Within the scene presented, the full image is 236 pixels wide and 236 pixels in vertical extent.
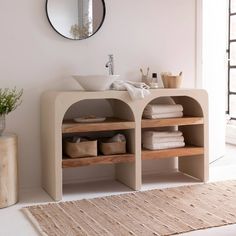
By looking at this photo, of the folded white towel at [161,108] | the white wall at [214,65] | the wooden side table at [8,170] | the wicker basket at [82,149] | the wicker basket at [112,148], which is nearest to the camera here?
the wooden side table at [8,170]

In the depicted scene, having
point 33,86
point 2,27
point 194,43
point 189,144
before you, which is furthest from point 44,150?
point 194,43

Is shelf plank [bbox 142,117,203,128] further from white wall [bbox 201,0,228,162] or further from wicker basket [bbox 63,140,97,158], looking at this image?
white wall [bbox 201,0,228,162]

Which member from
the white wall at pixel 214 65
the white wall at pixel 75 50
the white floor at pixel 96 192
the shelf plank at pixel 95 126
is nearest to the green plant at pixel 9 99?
the white wall at pixel 75 50

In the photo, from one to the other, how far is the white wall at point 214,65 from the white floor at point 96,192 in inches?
10.9

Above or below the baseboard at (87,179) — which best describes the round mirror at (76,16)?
above

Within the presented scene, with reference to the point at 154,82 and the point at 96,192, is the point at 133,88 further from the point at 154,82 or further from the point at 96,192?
the point at 96,192

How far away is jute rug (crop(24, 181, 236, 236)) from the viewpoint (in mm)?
2627

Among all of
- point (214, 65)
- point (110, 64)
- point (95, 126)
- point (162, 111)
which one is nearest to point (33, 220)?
point (95, 126)

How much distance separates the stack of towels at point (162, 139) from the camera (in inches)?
141

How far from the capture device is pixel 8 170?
3084mm

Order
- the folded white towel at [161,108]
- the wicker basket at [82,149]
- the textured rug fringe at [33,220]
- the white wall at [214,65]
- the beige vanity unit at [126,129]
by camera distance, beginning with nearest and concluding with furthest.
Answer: the textured rug fringe at [33,220] < the beige vanity unit at [126,129] < the wicker basket at [82,149] < the folded white towel at [161,108] < the white wall at [214,65]

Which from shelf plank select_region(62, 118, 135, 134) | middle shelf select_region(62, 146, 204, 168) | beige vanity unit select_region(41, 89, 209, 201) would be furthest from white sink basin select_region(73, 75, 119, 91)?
middle shelf select_region(62, 146, 204, 168)

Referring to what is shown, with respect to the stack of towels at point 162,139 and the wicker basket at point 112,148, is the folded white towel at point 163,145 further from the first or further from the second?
the wicker basket at point 112,148

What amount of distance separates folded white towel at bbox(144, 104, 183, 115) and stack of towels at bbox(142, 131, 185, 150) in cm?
17
